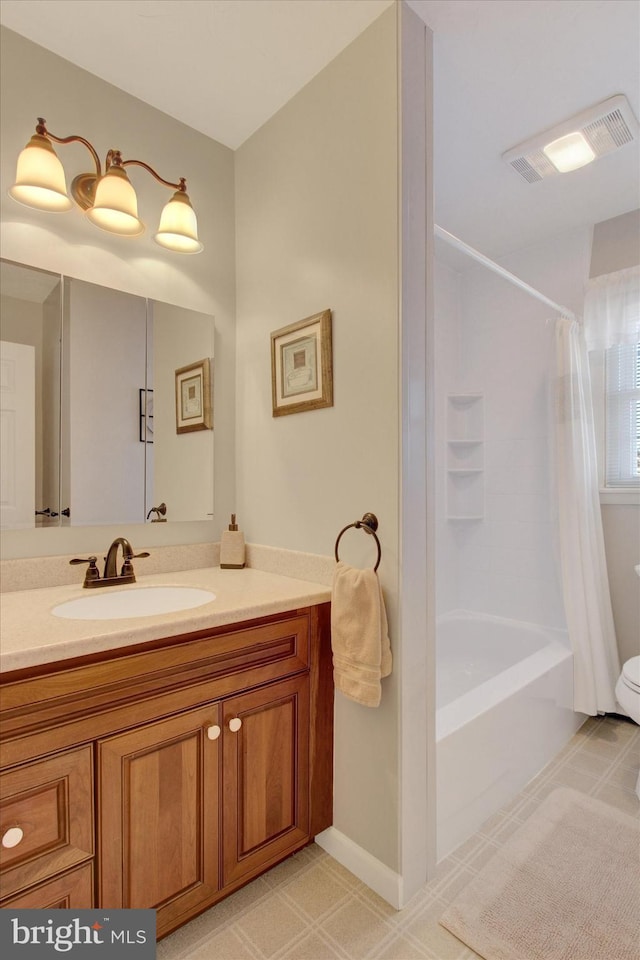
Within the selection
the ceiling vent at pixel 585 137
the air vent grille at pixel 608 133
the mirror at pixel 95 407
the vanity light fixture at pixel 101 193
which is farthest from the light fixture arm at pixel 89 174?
the air vent grille at pixel 608 133

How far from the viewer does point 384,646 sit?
4.71ft

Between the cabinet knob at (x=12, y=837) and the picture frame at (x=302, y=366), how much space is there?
1.35m

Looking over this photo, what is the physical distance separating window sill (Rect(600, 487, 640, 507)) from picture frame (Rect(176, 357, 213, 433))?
2092 mm

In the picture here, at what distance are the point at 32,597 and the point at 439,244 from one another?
2.58 metres

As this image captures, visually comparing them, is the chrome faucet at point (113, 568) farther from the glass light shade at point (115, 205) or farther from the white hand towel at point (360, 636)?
the glass light shade at point (115, 205)

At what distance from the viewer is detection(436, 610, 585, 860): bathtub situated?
1.66 metres

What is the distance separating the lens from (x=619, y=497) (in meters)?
2.60

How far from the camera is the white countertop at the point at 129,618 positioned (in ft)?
3.45

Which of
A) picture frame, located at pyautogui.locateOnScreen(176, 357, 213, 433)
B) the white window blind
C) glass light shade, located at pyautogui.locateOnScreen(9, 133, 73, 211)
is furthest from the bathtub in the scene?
glass light shade, located at pyautogui.locateOnScreen(9, 133, 73, 211)

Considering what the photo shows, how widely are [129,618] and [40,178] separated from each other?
1300mm

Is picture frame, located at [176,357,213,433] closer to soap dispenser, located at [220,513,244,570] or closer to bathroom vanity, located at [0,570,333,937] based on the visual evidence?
soap dispenser, located at [220,513,244,570]

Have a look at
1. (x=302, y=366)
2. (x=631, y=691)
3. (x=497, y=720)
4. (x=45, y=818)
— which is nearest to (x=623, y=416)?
(x=631, y=691)

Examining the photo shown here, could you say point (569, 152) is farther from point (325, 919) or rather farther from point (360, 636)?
point (325, 919)

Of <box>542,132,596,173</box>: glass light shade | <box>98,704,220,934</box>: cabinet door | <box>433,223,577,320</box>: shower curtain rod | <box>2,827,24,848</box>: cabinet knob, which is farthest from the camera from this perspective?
<box>433,223,577,320</box>: shower curtain rod
